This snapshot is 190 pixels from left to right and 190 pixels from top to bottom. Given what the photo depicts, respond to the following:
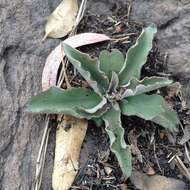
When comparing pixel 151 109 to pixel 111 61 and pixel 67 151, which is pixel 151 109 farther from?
pixel 67 151

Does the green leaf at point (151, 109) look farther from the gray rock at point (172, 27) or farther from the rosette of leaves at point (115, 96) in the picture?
the gray rock at point (172, 27)

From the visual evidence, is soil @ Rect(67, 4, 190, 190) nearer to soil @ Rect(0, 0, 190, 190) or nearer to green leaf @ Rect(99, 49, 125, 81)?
soil @ Rect(0, 0, 190, 190)

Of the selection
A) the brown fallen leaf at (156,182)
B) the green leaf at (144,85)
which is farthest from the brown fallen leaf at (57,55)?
the brown fallen leaf at (156,182)

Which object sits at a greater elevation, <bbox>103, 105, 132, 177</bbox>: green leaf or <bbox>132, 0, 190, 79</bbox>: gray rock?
<bbox>132, 0, 190, 79</bbox>: gray rock

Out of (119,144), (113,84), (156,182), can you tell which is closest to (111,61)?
(113,84)

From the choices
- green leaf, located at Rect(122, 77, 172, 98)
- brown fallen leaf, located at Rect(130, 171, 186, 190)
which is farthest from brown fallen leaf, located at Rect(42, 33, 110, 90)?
brown fallen leaf, located at Rect(130, 171, 186, 190)

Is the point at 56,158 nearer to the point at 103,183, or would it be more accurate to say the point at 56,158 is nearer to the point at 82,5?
the point at 103,183

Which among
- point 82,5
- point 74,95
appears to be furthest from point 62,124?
point 82,5
